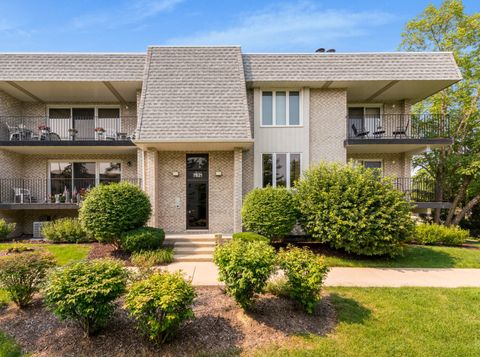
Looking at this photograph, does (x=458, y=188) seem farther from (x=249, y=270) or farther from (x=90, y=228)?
(x=90, y=228)

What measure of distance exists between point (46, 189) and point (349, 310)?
14.7 m

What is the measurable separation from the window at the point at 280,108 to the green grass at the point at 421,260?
645cm

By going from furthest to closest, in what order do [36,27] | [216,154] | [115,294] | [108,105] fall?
[108,105] → [216,154] → [36,27] → [115,294]

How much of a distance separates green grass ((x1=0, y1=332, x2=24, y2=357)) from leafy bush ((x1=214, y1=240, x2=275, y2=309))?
3453mm

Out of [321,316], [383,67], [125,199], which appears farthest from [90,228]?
[383,67]

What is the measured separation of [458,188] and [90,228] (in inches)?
844

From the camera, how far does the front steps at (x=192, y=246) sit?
29.3ft

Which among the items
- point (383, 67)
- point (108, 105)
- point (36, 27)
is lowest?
point (108, 105)

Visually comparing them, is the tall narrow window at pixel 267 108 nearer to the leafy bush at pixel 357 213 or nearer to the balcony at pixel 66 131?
the leafy bush at pixel 357 213

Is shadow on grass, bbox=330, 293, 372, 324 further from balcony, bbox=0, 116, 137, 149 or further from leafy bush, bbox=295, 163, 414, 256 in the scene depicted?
balcony, bbox=0, 116, 137, 149

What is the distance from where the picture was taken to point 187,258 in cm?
888

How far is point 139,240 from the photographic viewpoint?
859 centimetres

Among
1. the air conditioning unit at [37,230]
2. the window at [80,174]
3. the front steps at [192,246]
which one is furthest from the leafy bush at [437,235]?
the air conditioning unit at [37,230]

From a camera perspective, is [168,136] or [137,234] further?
[168,136]
